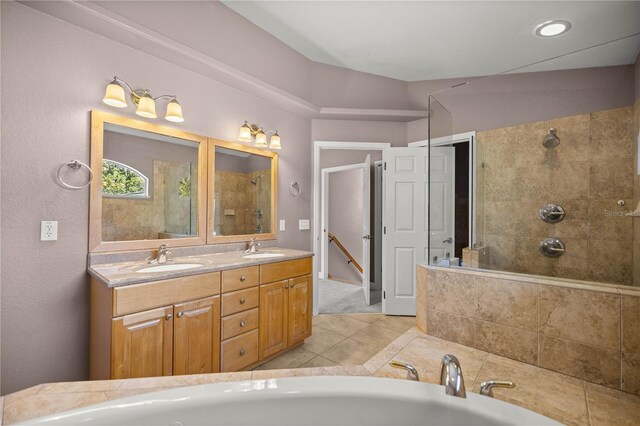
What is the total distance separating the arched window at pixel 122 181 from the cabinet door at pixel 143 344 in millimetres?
877

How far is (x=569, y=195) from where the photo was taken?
2.02 meters

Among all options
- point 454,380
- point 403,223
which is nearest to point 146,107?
point 454,380

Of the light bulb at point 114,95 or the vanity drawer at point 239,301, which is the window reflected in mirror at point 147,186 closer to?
the light bulb at point 114,95

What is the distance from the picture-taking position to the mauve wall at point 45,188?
1466 millimetres

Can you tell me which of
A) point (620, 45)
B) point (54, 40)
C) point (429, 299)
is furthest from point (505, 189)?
point (54, 40)

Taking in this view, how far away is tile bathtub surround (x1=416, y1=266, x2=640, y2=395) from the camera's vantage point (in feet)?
3.26

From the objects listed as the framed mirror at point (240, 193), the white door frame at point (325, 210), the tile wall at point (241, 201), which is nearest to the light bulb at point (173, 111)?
the framed mirror at point (240, 193)

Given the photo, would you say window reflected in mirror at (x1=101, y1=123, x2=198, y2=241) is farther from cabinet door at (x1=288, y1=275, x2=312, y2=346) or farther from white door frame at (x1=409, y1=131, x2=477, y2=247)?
white door frame at (x1=409, y1=131, x2=477, y2=247)

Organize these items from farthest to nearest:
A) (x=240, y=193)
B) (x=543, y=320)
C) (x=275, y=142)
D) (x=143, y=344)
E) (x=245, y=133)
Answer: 1. (x=275, y=142)
2. (x=240, y=193)
3. (x=245, y=133)
4. (x=143, y=344)
5. (x=543, y=320)

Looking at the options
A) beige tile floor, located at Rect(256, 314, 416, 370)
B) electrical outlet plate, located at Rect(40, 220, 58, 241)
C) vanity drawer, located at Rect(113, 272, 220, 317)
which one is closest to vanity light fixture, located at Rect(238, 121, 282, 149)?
vanity drawer, located at Rect(113, 272, 220, 317)

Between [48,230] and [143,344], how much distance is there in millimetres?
869

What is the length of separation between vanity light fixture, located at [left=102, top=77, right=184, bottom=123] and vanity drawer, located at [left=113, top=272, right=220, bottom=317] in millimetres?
1145

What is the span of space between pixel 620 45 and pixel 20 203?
3.70 m

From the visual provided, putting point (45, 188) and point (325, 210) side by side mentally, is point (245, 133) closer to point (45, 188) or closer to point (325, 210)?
point (45, 188)
